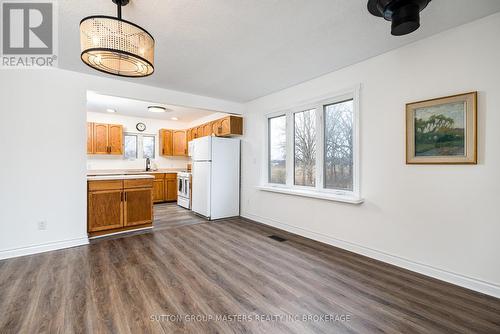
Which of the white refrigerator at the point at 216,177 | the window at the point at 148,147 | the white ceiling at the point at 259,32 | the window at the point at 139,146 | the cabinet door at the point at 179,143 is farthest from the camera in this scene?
the cabinet door at the point at 179,143

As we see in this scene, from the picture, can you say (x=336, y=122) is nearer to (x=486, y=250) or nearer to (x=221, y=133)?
(x=486, y=250)

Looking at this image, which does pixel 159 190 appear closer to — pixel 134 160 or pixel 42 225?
pixel 134 160

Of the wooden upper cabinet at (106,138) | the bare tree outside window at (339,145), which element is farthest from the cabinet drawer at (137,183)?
the bare tree outside window at (339,145)

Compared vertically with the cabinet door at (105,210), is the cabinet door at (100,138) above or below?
above

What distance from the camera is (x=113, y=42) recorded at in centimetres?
159

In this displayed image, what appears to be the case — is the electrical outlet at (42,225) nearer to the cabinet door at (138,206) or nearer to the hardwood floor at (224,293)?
the hardwood floor at (224,293)

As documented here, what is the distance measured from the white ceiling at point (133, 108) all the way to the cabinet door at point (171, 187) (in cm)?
188

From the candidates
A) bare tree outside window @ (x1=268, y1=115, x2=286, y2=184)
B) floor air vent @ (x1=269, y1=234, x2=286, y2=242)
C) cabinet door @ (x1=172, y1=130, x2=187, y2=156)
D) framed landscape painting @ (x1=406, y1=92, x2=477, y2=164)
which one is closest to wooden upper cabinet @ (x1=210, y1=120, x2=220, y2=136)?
bare tree outside window @ (x1=268, y1=115, x2=286, y2=184)

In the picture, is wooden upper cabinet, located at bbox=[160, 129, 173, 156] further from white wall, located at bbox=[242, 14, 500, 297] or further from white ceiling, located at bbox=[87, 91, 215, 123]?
white wall, located at bbox=[242, 14, 500, 297]

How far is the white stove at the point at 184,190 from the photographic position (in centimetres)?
582

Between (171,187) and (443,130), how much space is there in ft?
21.5

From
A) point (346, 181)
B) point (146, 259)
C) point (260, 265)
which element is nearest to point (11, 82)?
point (146, 259)

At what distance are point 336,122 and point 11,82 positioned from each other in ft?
14.6

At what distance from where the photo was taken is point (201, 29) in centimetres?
230
